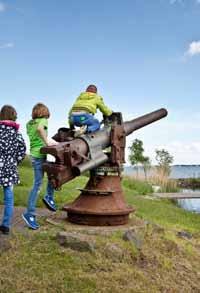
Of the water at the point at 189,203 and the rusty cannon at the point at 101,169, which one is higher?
the rusty cannon at the point at 101,169

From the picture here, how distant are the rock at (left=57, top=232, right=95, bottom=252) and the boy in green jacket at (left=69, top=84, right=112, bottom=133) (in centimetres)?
159

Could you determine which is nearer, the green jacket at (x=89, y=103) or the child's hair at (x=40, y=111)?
the child's hair at (x=40, y=111)

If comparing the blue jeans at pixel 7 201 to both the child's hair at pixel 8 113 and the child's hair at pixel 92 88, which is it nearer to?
the child's hair at pixel 8 113

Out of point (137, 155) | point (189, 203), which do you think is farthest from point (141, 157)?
point (189, 203)

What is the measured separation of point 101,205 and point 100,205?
0.01 meters

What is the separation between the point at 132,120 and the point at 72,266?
2.93 m

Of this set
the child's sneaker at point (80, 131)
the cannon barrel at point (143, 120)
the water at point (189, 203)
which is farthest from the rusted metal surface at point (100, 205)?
the water at point (189, 203)

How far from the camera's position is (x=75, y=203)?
7734 mm

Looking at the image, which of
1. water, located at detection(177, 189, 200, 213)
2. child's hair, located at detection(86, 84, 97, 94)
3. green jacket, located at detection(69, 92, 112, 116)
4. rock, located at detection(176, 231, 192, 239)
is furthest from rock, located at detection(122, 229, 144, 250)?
water, located at detection(177, 189, 200, 213)

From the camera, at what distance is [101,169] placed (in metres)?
7.80

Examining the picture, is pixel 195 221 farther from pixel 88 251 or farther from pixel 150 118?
pixel 88 251

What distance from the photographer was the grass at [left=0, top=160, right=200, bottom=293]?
5895 millimetres

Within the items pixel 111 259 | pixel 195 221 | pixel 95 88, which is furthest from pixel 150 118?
pixel 195 221

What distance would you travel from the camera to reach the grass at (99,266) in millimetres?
5895
